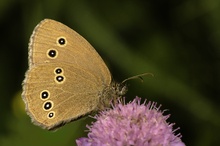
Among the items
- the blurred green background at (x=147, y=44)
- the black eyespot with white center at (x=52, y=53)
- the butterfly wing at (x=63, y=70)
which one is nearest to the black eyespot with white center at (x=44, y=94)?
the butterfly wing at (x=63, y=70)

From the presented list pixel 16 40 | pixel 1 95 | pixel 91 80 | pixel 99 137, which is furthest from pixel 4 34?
pixel 99 137

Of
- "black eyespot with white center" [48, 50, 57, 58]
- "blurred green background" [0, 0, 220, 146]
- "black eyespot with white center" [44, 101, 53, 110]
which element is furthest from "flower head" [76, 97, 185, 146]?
"blurred green background" [0, 0, 220, 146]

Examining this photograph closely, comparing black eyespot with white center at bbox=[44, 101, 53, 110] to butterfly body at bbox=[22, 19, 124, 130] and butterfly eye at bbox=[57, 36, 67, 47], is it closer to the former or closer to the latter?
butterfly body at bbox=[22, 19, 124, 130]

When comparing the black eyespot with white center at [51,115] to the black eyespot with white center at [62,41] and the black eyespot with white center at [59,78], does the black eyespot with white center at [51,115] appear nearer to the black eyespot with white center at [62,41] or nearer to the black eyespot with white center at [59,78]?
the black eyespot with white center at [59,78]

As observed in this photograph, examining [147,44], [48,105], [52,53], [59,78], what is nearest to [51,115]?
[48,105]

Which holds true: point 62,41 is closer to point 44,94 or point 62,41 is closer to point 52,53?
point 52,53

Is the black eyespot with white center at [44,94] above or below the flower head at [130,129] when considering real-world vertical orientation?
above
